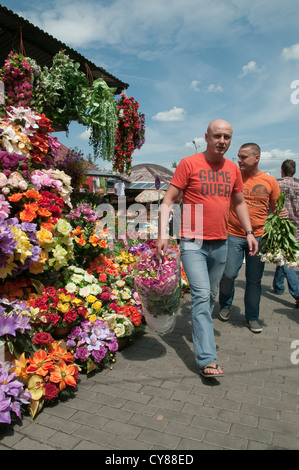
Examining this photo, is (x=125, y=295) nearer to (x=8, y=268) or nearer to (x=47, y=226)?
(x=47, y=226)

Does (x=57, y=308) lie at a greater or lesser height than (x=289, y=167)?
lesser

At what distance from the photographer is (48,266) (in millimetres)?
3059

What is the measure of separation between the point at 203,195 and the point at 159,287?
860 millimetres

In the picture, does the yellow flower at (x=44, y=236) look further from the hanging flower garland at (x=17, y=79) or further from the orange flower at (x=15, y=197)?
the hanging flower garland at (x=17, y=79)

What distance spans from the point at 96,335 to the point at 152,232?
12.1 feet

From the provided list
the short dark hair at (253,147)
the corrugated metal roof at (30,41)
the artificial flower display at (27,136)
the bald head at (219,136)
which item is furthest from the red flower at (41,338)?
the corrugated metal roof at (30,41)

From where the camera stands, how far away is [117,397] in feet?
9.11

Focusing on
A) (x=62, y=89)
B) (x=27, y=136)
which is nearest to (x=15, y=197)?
(x=27, y=136)

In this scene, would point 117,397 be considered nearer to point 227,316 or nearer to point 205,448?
point 205,448

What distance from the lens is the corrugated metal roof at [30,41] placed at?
407 centimetres

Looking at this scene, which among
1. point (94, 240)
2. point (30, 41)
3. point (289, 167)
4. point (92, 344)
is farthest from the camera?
point (289, 167)

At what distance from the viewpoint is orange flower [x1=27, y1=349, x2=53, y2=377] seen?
2.63 meters

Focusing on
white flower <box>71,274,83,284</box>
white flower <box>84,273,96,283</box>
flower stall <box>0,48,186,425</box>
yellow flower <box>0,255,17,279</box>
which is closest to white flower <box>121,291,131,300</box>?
flower stall <box>0,48,186,425</box>
